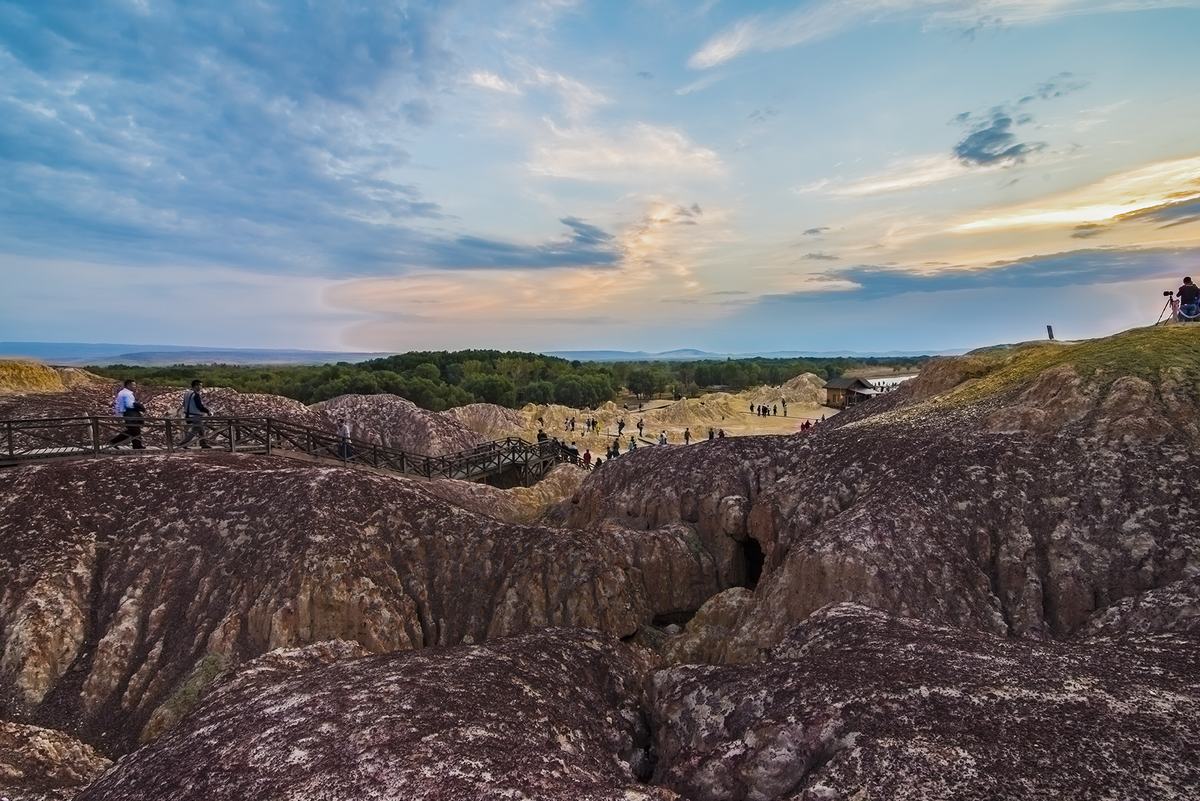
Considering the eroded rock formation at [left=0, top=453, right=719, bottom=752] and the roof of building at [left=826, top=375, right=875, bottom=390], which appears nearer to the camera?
the eroded rock formation at [left=0, top=453, right=719, bottom=752]

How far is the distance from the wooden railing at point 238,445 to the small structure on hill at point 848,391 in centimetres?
5513

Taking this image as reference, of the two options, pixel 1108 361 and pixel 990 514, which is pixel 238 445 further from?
pixel 1108 361

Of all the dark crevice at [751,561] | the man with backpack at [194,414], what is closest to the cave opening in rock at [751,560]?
the dark crevice at [751,561]

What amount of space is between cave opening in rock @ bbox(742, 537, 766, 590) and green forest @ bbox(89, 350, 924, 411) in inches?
2637

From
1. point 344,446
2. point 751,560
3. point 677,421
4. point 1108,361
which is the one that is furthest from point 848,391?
point 344,446

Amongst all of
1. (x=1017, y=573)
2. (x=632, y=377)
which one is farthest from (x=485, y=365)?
(x=1017, y=573)

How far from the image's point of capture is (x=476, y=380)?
112m

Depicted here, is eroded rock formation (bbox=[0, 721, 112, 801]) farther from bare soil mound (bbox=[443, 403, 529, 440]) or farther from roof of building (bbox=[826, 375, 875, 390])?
roof of building (bbox=[826, 375, 875, 390])

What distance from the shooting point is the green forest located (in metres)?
96.9

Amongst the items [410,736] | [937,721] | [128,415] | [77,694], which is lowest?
[77,694]

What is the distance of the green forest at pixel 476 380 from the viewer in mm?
96938

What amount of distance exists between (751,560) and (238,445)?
20.6 m

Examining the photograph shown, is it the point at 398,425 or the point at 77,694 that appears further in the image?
the point at 398,425

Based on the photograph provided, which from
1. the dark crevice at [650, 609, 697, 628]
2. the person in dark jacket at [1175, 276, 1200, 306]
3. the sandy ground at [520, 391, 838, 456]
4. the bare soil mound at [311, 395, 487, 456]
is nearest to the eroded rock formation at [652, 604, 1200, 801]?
the dark crevice at [650, 609, 697, 628]
